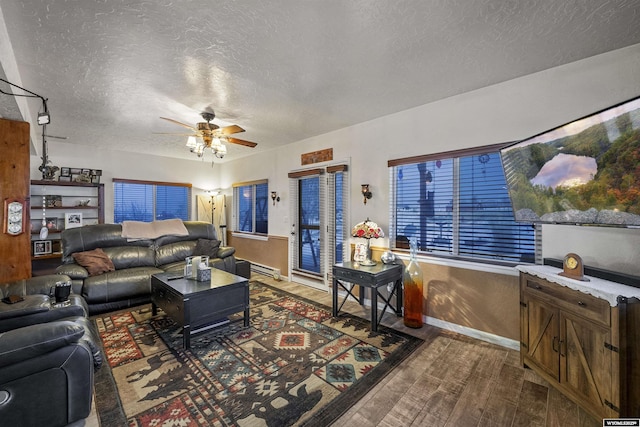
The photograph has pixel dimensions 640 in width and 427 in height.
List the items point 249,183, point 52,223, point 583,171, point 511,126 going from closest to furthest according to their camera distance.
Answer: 1. point 583,171
2. point 511,126
3. point 52,223
4. point 249,183

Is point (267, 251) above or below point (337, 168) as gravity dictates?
below

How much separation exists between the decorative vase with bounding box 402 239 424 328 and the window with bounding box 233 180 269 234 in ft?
11.0

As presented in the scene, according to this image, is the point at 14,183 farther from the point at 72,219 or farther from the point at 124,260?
the point at 72,219

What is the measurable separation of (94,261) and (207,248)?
1.52 metres

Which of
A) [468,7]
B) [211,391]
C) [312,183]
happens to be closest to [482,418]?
[211,391]

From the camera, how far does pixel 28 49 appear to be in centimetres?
203

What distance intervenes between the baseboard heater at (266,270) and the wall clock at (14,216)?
3.42 meters

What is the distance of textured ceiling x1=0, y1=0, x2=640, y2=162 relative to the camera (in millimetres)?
1664

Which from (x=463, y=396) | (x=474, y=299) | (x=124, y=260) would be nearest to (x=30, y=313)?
(x=124, y=260)

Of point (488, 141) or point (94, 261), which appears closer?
point (488, 141)

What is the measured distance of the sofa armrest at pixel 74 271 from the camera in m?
3.35

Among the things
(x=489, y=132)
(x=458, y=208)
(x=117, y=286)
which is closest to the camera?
(x=489, y=132)

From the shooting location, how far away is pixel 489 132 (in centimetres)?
270

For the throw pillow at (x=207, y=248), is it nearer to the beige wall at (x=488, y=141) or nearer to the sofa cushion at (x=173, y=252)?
the sofa cushion at (x=173, y=252)
